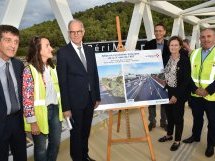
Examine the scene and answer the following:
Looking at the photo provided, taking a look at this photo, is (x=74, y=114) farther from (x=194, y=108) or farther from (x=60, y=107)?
(x=194, y=108)

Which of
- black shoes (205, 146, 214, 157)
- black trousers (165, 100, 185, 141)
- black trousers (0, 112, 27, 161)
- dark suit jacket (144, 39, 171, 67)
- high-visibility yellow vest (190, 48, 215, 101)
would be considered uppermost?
dark suit jacket (144, 39, 171, 67)

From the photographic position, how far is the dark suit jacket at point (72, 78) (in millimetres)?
2959

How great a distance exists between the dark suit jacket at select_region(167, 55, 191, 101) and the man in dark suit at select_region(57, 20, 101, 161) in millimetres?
1178

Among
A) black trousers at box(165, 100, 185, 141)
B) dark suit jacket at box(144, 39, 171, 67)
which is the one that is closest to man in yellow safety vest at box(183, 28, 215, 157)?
black trousers at box(165, 100, 185, 141)

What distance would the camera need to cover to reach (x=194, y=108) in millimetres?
3986

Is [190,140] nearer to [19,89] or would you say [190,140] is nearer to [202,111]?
[202,111]

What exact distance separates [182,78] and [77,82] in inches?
57.3

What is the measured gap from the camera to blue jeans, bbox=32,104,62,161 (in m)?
2.69

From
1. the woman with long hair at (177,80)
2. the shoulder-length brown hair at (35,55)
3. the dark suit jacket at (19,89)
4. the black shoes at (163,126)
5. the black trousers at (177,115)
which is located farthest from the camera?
the black shoes at (163,126)

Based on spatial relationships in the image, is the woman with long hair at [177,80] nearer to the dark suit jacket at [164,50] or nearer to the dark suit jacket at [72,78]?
the dark suit jacket at [164,50]

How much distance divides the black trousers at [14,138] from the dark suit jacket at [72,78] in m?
0.61

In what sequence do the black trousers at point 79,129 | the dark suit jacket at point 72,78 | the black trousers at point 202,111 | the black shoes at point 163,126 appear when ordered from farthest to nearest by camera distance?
the black shoes at point 163,126 < the black trousers at point 202,111 < the black trousers at point 79,129 < the dark suit jacket at point 72,78

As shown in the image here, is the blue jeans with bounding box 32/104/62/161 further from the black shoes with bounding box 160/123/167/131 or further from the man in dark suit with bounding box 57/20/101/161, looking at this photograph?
the black shoes with bounding box 160/123/167/131

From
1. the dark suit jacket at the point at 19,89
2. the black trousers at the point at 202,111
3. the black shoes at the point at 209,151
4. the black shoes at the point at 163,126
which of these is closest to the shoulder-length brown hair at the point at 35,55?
the dark suit jacket at the point at 19,89
